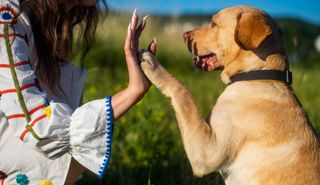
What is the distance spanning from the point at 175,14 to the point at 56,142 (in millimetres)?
8783

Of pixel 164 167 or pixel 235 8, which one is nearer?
pixel 235 8

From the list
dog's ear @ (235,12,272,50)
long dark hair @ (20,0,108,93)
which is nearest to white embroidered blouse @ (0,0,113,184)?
long dark hair @ (20,0,108,93)

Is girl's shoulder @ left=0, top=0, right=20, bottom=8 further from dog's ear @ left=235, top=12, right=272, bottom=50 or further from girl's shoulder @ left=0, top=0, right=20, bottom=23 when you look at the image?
dog's ear @ left=235, top=12, right=272, bottom=50

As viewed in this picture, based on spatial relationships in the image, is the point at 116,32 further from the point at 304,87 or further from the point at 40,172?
the point at 40,172

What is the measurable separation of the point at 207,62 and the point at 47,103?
1.13 metres

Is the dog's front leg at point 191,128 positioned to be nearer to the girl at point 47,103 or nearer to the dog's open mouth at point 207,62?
the girl at point 47,103

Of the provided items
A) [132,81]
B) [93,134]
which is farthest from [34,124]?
[132,81]

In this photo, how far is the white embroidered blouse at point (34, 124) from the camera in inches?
107

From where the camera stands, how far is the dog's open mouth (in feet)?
11.5

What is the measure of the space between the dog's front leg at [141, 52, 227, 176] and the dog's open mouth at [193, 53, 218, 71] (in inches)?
14.0

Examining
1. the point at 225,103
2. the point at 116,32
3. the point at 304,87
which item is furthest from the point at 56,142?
the point at 116,32

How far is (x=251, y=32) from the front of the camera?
3.14 m

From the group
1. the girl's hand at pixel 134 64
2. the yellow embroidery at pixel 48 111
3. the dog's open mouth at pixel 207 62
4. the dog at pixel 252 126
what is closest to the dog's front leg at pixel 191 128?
the dog at pixel 252 126

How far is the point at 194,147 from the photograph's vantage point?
10.1 ft
